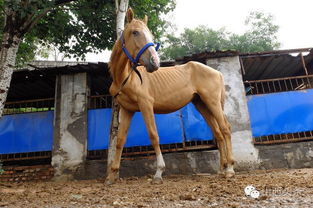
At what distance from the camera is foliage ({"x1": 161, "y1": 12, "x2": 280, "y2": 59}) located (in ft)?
60.0

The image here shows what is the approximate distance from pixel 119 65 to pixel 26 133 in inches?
181

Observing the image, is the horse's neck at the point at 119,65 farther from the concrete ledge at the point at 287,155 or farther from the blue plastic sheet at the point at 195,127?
the concrete ledge at the point at 287,155

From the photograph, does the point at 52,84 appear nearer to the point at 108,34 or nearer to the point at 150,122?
the point at 108,34

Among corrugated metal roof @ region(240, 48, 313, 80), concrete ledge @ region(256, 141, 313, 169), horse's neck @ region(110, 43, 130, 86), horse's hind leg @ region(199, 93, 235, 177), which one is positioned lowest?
concrete ledge @ region(256, 141, 313, 169)

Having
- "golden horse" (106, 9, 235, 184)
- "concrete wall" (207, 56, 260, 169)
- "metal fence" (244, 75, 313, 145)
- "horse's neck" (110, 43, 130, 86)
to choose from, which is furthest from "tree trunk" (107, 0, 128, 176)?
"metal fence" (244, 75, 313, 145)

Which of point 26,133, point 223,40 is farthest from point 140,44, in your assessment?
point 223,40

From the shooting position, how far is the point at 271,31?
19.1m

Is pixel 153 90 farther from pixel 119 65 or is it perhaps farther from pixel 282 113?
pixel 282 113

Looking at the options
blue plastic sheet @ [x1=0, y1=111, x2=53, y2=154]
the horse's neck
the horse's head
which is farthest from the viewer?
blue plastic sheet @ [x1=0, y1=111, x2=53, y2=154]

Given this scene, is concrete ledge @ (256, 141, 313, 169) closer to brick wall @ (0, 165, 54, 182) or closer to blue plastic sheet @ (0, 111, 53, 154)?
brick wall @ (0, 165, 54, 182)

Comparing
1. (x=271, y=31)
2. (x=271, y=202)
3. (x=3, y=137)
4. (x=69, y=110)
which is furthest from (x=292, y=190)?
(x=271, y=31)

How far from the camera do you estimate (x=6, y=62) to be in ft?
14.4

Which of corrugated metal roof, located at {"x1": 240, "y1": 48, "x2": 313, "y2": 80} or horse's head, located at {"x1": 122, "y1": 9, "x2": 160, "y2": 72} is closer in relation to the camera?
horse's head, located at {"x1": 122, "y1": 9, "x2": 160, "y2": 72}

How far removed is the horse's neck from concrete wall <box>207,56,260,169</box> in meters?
3.51
